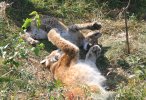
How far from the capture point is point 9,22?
7.70 meters

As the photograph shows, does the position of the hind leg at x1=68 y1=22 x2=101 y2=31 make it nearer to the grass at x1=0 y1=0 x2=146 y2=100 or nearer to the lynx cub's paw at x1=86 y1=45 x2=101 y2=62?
the grass at x1=0 y1=0 x2=146 y2=100

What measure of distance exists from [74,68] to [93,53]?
63 cm

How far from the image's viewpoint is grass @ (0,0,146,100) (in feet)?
17.4

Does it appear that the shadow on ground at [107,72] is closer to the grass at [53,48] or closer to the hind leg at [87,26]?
the grass at [53,48]

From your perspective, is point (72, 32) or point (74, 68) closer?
point (74, 68)

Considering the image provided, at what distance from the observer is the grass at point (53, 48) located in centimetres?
531

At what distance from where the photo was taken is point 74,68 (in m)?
6.07

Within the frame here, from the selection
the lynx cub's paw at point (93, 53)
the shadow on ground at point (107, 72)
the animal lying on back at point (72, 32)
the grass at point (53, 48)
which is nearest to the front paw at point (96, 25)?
the animal lying on back at point (72, 32)

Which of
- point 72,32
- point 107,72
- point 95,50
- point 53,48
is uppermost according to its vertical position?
point 72,32

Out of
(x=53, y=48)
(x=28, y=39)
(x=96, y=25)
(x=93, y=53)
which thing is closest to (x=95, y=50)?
(x=93, y=53)

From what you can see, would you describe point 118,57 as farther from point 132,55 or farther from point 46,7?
point 46,7

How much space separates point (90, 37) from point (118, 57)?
1.87 ft

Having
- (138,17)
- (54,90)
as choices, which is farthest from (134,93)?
(138,17)

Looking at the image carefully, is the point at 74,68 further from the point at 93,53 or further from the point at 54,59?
the point at 93,53
